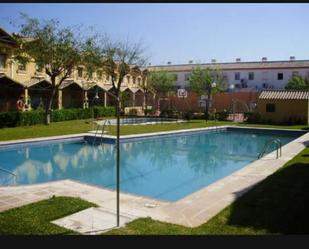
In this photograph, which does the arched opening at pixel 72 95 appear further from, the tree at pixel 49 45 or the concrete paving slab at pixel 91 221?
the concrete paving slab at pixel 91 221

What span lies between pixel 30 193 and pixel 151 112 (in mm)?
24749

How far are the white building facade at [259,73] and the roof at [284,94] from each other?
19404 millimetres

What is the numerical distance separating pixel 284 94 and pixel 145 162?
1589cm

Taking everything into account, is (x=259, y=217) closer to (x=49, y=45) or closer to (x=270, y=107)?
(x=49, y=45)

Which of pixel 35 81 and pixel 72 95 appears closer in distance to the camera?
pixel 35 81

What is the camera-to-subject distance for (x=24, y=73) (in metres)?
26.5

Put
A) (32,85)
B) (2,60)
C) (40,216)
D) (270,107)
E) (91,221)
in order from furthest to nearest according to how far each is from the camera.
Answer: (270,107), (32,85), (2,60), (40,216), (91,221)

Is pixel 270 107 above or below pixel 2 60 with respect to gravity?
below

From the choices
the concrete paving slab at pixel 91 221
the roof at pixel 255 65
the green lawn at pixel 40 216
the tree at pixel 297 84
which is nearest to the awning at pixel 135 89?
the roof at pixel 255 65

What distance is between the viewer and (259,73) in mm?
49219

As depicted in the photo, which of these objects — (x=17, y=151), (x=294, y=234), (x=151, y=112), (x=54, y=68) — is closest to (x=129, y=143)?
(x=17, y=151)

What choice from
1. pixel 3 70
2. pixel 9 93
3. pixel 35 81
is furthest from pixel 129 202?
pixel 35 81

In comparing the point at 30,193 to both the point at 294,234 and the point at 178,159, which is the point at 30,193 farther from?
the point at 178,159

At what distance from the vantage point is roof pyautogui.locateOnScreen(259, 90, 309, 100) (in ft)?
84.4
